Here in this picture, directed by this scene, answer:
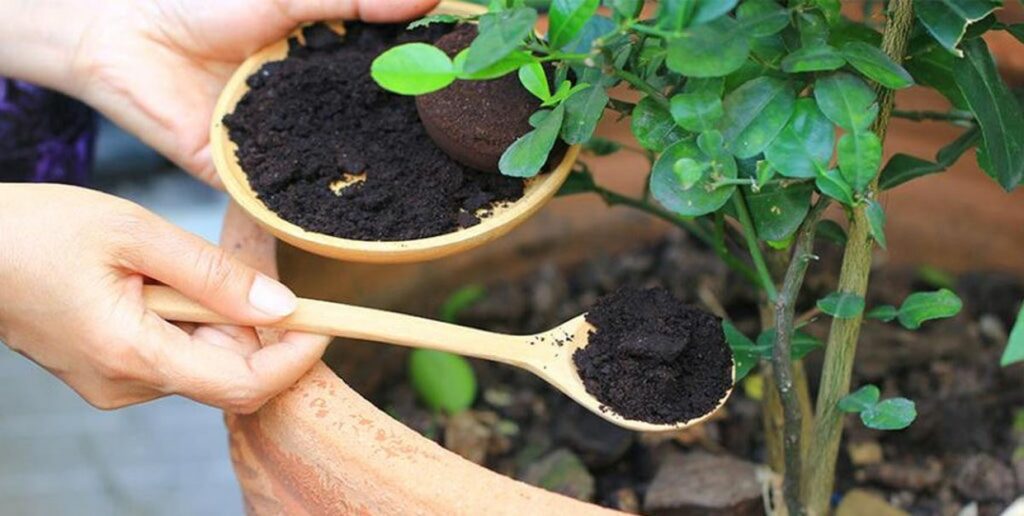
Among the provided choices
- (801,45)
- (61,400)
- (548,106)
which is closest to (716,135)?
(801,45)

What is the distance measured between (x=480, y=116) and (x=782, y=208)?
241 mm

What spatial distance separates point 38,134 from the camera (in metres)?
1.21

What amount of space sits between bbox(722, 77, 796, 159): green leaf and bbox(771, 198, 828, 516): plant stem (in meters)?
0.07

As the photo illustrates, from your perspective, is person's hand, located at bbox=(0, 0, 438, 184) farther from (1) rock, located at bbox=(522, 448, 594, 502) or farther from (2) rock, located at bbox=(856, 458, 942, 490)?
(2) rock, located at bbox=(856, 458, 942, 490)

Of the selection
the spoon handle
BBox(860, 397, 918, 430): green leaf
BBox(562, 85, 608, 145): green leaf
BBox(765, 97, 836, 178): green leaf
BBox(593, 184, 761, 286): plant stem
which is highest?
BBox(765, 97, 836, 178): green leaf

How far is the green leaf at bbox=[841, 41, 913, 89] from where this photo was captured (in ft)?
2.20

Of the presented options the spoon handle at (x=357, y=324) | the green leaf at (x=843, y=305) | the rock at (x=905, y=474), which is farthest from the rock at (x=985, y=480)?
the spoon handle at (x=357, y=324)

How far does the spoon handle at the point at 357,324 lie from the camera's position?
82cm

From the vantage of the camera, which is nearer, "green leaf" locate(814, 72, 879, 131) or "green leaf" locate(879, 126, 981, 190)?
"green leaf" locate(814, 72, 879, 131)

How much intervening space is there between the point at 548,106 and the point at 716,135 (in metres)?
0.20

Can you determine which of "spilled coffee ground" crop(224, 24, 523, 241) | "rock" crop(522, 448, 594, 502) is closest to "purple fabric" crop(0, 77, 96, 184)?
"spilled coffee ground" crop(224, 24, 523, 241)

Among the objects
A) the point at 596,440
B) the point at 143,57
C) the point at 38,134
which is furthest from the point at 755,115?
the point at 38,134

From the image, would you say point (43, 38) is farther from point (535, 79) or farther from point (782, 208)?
point (782, 208)

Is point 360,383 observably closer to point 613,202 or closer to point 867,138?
point 613,202
